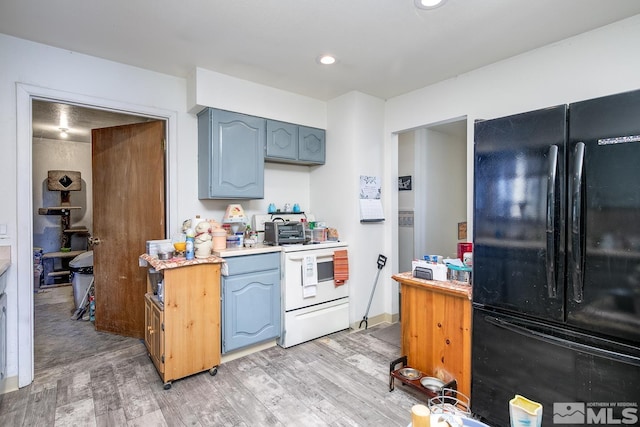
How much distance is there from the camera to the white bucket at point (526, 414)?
0.89m

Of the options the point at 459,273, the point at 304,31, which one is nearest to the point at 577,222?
the point at 459,273

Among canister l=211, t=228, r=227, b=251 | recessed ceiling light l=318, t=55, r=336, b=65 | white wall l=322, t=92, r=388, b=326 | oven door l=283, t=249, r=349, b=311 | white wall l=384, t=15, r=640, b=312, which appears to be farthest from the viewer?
white wall l=322, t=92, r=388, b=326

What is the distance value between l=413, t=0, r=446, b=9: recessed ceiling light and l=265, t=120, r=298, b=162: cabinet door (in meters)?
1.69

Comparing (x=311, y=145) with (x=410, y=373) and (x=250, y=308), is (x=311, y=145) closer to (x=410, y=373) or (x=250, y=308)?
(x=250, y=308)

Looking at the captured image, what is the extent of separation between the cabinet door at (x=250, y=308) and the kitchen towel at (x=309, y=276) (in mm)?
244

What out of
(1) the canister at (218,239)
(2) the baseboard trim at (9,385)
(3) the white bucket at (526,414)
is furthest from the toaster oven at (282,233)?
(3) the white bucket at (526,414)

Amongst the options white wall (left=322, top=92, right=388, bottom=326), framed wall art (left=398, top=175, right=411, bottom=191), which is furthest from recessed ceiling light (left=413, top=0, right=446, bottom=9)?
framed wall art (left=398, top=175, right=411, bottom=191)

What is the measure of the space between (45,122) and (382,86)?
14.2 ft

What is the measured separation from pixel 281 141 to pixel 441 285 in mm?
2045

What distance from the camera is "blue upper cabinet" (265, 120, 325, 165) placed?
317 centimetres

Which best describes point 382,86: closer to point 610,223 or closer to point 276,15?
point 276,15

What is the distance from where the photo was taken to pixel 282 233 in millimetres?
3025

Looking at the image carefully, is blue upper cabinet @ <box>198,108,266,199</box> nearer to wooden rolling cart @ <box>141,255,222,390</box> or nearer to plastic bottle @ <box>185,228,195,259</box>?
plastic bottle @ <box>185,228,195,259</box>

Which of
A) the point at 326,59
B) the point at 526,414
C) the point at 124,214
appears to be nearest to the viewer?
the point at 526,414
